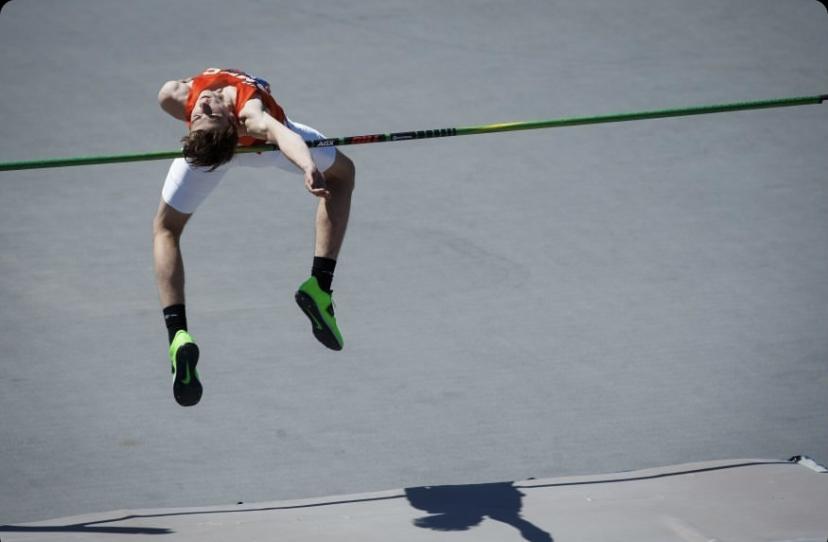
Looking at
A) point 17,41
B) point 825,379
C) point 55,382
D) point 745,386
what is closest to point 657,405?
point 745,386

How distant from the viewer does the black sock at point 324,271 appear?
3.94m

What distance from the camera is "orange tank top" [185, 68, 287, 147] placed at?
370cm

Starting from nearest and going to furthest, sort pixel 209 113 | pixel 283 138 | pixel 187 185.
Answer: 1. pixel 283 138
2. pixel 209 113
3. pixel 187 185

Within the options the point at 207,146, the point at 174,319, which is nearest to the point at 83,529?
the point at 174,319

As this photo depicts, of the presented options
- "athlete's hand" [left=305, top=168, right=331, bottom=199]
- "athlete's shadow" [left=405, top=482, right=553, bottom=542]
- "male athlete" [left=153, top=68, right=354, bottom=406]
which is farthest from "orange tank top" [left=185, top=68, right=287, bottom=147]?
"athlete's shadow" [left=405, top=482, right=553, bottom=542]

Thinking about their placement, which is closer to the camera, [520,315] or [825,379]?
[825,379]

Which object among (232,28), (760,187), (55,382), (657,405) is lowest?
(657,405)

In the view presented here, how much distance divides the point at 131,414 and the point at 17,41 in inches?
200

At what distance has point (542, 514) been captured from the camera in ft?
12.1

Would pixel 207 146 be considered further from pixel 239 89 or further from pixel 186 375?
pixel 186 375

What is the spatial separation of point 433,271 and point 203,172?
1.88 m

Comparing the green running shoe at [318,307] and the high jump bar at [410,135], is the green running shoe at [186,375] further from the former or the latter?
the high jump bar at [410,135]

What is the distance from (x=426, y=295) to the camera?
5.21m

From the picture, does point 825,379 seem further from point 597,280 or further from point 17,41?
point 17,41
